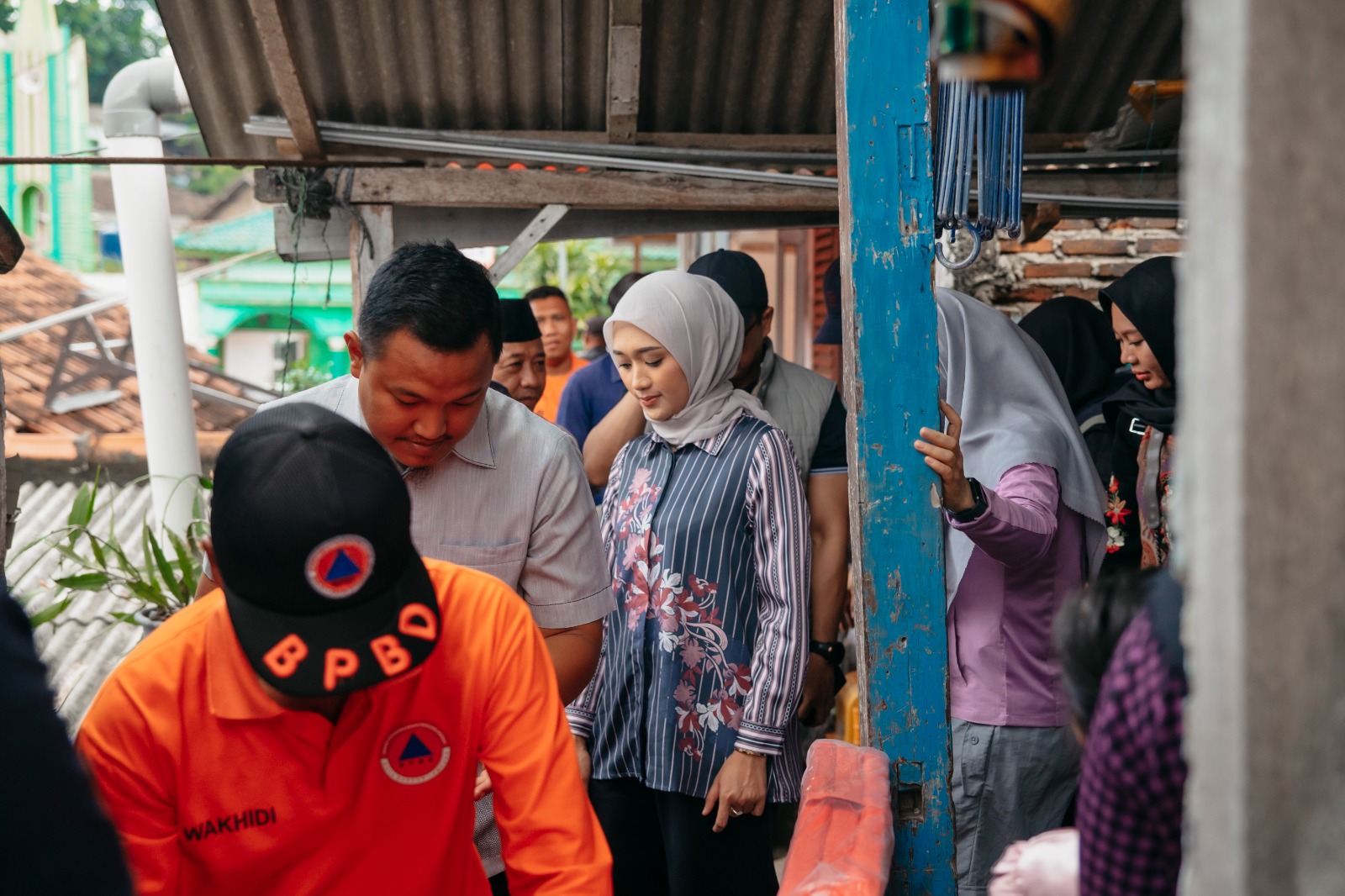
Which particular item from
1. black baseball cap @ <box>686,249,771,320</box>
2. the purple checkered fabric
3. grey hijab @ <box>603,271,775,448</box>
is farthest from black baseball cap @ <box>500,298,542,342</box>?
the purple checkered fabric

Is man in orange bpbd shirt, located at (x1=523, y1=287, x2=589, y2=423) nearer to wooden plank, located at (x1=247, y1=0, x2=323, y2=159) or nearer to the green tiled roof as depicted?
wooden plank, located at (x1=247, y1=0, x2=323, y2=159)

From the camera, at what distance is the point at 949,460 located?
218cm

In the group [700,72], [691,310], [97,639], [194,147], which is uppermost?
[194,147]

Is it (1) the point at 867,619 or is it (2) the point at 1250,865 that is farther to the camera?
(1) the point at 867,619

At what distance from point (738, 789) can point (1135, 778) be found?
157 cm

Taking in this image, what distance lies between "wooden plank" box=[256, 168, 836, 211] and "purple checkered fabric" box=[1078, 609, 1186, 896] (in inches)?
123

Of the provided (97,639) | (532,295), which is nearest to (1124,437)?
(532,295)

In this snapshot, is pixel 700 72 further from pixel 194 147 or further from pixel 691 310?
pixel 194 147

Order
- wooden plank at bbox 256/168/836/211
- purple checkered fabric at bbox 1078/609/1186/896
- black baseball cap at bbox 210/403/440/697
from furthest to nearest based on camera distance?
wooden plank at bbox 256/168/836/211
black baseball cap at bbox 210/403/440/697
purple checkered fabric at bbox 1078/609/1186/896

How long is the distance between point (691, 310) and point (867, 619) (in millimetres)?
947

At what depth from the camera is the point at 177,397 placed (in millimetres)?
5414

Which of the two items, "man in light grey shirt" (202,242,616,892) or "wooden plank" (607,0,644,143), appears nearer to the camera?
"man in light grey shirt" (202,242,616,892)

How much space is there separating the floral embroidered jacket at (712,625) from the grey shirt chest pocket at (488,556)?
1.70 feet

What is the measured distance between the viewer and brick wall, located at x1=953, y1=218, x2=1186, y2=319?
5164 mm
